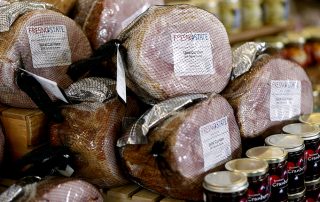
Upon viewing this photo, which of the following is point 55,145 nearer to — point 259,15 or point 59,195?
point 59,195

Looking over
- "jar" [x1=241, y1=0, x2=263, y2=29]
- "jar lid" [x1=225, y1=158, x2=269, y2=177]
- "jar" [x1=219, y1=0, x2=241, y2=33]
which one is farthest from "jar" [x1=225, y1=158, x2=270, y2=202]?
"jar" [x1=241, y1=0, x2=263, y2=29]

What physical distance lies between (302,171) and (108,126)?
1.75 feet

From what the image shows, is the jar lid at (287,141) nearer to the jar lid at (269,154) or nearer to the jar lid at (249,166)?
the jar lid at (269,154)

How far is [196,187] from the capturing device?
4.08 ft

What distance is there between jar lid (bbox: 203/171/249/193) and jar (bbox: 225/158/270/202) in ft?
0.12

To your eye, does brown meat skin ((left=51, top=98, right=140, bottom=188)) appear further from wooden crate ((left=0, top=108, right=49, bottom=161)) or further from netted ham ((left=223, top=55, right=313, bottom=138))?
netted ham ((left=223, top=55, right=313, bottom=138))

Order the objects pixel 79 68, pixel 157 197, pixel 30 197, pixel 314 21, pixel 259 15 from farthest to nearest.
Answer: pixel 314 21 < pixel 259 15 < pixel 79 68 < pixel 157 197 < pixel 30 197

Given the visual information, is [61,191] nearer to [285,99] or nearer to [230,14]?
[285,99]

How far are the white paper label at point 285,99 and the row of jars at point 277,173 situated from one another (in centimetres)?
4

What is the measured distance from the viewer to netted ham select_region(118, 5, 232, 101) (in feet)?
4.27

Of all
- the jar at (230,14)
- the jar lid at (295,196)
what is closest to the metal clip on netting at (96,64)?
the jar lid at (295,196)

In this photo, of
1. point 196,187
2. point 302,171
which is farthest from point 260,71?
point 196,187

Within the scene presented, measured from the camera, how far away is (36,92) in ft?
4.38

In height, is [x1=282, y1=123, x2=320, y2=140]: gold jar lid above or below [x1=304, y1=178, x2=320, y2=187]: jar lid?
above
